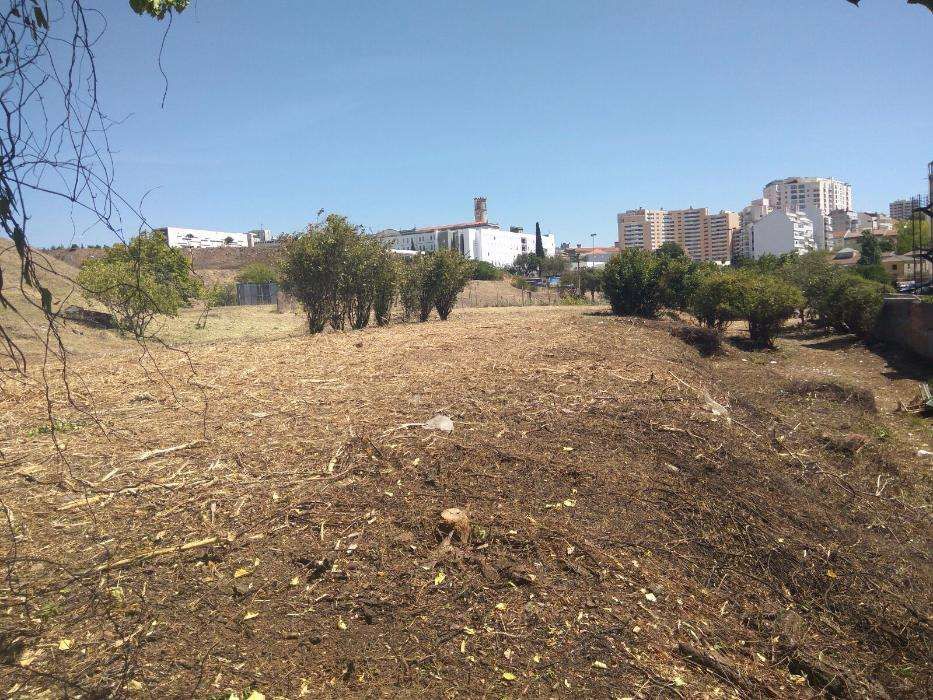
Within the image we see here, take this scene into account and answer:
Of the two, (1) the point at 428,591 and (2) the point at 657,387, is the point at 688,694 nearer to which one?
(1) the point at 428,591

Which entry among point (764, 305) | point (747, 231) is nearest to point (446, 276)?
point (764, 305)

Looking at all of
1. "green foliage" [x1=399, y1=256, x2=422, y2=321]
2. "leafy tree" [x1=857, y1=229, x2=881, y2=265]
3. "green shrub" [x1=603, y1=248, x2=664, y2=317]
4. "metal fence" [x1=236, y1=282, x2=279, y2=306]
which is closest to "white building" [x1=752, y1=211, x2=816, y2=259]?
"leafy tree" [x1=857, y1=229, x2=881, y2=265]

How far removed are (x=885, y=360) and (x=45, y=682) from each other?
13380 millimetres

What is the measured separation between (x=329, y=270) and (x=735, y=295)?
8.83 meters

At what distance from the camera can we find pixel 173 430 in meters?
4.17

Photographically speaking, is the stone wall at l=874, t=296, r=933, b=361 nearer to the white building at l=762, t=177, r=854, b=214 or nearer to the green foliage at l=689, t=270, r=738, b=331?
the green foliage at l=689, t=270, r=738, b=331

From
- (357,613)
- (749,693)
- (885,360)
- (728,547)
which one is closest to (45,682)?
(357,613)

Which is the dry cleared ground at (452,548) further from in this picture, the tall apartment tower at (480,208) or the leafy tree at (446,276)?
the tall apartment tower at (480,208)

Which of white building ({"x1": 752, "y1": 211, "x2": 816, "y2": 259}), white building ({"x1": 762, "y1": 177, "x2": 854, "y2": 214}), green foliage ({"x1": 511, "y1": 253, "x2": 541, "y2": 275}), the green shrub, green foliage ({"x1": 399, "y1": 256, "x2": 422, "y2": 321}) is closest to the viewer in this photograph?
green foliage ({"x1": 399, "y1": 256, "x2": 422, "y2": 321})

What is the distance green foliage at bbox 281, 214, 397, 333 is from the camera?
1256cm

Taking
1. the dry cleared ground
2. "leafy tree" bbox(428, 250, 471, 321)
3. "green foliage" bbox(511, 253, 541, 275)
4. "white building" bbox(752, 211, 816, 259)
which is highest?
"white building" bbox(752, 211, 816, 259)

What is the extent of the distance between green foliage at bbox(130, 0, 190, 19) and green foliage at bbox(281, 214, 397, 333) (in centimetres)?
1025

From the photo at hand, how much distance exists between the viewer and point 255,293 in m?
37.1

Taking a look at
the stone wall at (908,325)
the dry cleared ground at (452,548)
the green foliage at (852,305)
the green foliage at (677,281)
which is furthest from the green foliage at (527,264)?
the dry cleared ground at (452,548)
